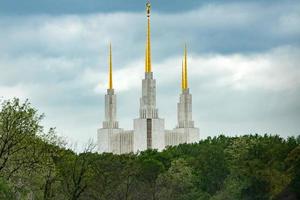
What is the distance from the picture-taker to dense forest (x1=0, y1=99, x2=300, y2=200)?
54094 millimetres

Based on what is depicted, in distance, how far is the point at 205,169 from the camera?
107 m

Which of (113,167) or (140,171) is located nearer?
(113,167)

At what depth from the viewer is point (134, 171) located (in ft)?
327

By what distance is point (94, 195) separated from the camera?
8550 centimetres

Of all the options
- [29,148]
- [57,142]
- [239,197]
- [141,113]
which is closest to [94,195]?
[239,197]

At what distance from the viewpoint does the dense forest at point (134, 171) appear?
5409 centimetres

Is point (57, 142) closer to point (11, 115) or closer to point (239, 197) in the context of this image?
point (11, 115)

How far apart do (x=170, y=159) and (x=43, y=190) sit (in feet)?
218

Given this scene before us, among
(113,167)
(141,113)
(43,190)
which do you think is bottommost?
(43,190)

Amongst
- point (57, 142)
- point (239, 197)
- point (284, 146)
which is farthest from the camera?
point (284, 146)

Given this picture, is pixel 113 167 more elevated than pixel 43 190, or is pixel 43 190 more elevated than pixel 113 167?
pixel 113 167

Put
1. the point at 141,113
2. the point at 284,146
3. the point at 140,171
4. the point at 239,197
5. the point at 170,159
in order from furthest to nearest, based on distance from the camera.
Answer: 1. the point at 141,113
2. the point at 170,159
3. the point at 140,171
4. the point at 284,146
5. the point at 239,197

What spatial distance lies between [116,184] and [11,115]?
36.6 metres

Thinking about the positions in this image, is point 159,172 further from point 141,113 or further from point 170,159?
point 141,113
